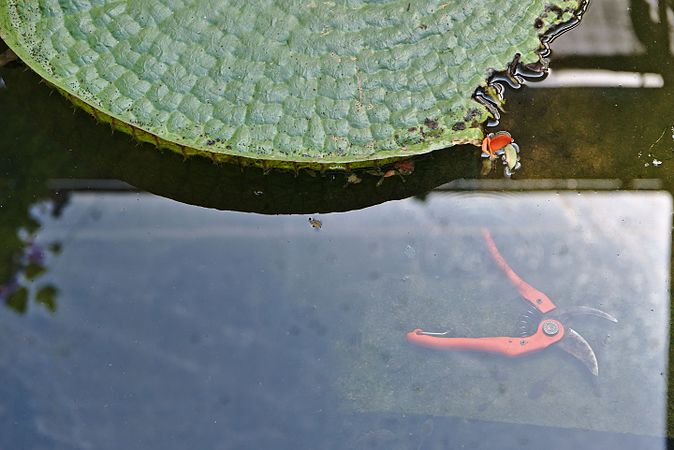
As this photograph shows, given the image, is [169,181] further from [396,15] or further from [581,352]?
[581,352]

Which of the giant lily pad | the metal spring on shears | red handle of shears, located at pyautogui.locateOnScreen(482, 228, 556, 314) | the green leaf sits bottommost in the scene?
the metal spring on shears

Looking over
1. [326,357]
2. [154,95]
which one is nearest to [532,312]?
[326,357]

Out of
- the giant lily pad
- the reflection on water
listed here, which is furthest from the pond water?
the giant lily pad

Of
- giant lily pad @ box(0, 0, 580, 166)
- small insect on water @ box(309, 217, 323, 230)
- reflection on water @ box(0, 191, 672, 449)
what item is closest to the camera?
giant lily pad @ box(0, 0, 580, 166)

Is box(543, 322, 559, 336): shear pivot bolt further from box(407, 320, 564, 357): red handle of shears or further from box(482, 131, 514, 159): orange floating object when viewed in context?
box(482, 131, 514, 159): orange floating object

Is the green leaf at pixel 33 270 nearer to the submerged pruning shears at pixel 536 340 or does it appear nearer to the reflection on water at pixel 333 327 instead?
the reflection on water at pixel 333 327

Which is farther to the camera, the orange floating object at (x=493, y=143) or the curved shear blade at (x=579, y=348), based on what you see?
the orange floating object at (x=493, y=143)

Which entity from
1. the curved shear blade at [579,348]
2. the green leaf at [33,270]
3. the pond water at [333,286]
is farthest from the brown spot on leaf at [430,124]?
the green leaf at [33,270]

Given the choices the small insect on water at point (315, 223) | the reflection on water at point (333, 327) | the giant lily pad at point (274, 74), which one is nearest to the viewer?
the giant lily pad at point (274, 74)
